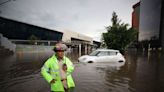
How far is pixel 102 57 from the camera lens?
17094mm

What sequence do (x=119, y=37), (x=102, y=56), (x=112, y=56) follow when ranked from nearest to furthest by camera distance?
(x=102, y=56) → (x=112, y=56) → (x=119, y=37)

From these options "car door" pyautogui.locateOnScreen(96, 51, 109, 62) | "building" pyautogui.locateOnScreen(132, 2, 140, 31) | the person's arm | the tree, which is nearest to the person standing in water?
the person's arm

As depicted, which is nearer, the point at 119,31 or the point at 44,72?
the point at 44,72

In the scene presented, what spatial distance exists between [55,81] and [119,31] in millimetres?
32467

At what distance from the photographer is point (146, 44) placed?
53.1m

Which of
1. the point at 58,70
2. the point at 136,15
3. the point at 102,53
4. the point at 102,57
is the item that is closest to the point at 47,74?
the point at 58,70

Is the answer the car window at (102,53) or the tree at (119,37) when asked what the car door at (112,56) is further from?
the tree at (119,37)

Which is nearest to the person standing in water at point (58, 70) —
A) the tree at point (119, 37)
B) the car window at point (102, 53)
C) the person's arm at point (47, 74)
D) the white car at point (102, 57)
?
the person's arm at point (47, 74)

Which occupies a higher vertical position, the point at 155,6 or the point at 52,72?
the point at 155,6

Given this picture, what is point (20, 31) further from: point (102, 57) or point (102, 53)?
point (102, 57)

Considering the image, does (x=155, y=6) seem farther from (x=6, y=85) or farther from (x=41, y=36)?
(x=6, y=85)

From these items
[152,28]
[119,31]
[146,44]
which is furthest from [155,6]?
[119,31]

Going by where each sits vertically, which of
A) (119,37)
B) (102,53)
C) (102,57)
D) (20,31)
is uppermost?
(20,31)

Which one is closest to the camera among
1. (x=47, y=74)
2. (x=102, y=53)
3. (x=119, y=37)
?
(x=47, y=74)
